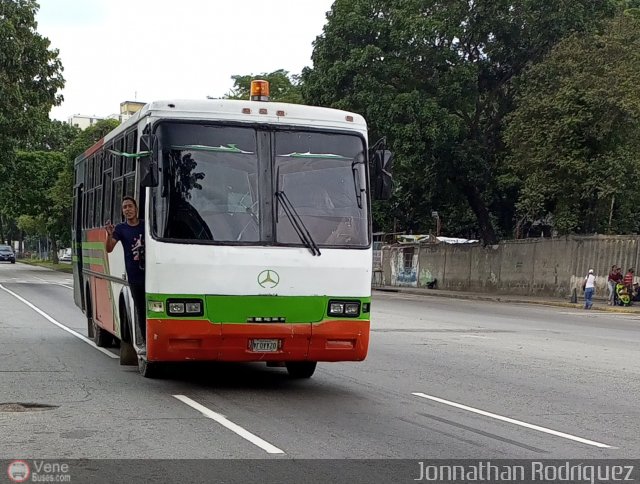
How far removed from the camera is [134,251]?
988 cm

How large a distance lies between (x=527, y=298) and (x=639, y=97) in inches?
394

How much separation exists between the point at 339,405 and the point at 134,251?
2.89 meters

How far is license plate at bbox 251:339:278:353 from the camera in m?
9.35

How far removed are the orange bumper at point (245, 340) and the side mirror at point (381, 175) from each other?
1.53 meters

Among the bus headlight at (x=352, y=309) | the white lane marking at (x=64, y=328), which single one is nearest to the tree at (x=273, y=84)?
the white lane marking at (x=64, y=328)

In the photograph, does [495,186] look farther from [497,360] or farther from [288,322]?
[288,322]

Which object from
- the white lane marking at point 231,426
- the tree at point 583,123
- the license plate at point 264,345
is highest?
the tree at point 583,123

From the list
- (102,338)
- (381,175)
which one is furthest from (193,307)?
(102,338)

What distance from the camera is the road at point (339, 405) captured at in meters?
7.24

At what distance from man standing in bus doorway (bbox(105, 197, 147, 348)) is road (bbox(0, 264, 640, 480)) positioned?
3.17 feet

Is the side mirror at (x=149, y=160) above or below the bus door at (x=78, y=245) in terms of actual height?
above

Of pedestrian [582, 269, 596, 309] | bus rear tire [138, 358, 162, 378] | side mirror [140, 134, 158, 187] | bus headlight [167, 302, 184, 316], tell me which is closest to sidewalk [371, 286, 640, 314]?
pedestrian [582, 269, 596, 309]

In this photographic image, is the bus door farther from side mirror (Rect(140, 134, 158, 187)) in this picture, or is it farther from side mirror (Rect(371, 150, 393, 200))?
side mirror (Rect(371, 150, 393, 200))

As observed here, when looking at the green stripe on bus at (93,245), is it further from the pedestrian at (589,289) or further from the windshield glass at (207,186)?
the pedestrian at (589,289)
